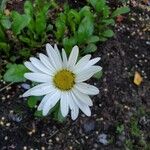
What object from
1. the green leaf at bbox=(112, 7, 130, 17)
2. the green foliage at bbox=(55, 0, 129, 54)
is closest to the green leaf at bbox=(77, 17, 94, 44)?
the green foliage at bbox=(55, 0, 129, 54)

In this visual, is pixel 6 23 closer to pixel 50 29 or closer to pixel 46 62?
pixel 50 29

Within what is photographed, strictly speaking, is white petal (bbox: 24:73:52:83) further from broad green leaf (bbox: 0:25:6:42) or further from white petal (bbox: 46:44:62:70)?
broad green leaf (bbox: 0:25:6:42)

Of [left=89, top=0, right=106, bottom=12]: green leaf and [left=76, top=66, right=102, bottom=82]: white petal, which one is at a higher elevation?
[left=76, top=66, right=102, bottom=82]: white petal

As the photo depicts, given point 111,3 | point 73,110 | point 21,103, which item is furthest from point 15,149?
point 111,3

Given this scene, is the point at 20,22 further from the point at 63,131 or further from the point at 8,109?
the point at 63,131

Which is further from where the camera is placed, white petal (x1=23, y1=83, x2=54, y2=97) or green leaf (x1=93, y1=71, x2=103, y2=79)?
green leaf (x1=93, y1=71, x2=103, y2=79)

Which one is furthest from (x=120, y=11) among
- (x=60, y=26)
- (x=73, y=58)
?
(x=73, y=58)
